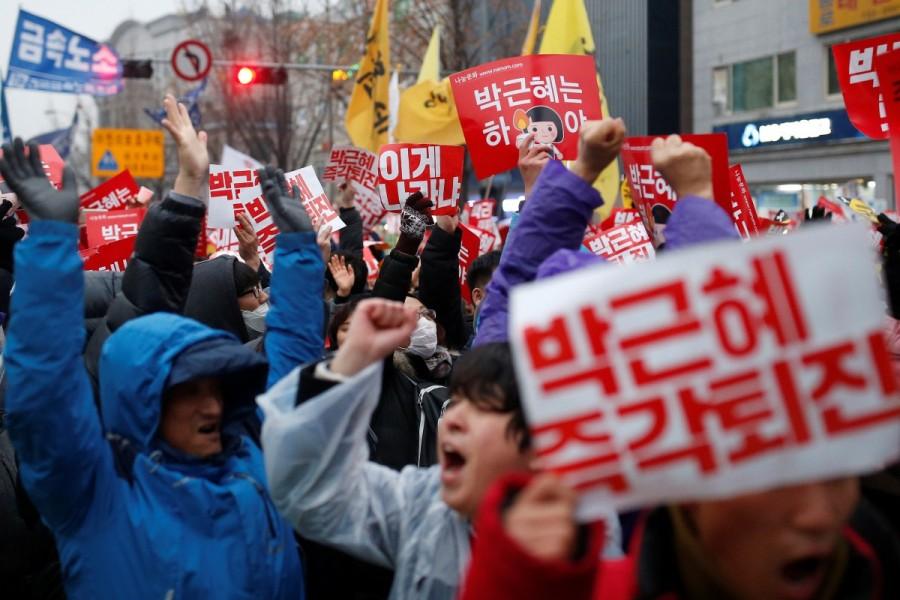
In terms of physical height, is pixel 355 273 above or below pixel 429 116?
below

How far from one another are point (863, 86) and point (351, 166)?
4597 mm

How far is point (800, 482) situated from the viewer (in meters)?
1.48

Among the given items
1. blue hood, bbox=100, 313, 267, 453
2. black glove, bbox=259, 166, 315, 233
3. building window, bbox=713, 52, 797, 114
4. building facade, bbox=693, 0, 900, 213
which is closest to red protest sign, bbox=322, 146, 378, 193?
black glove, bbox=259, 166, 315, 233

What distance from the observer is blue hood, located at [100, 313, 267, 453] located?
99.4 inches

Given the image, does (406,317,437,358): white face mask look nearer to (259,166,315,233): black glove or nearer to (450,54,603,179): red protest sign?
(259,166,315,233): black glove

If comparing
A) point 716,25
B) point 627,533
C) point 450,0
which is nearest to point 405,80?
point 450,0

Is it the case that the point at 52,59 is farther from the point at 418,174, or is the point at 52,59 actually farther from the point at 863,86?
the point at 863,86

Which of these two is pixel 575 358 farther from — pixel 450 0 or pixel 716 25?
pixel 716 25

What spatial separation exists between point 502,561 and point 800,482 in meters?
0.42

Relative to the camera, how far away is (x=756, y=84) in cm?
2673

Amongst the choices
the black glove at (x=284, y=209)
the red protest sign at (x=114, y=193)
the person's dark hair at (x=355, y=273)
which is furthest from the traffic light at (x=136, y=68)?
the black glove at (x=284, y=209)

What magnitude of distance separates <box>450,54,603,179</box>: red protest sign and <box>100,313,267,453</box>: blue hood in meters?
3.04

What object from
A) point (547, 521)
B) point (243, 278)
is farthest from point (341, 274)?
point (547, 521)

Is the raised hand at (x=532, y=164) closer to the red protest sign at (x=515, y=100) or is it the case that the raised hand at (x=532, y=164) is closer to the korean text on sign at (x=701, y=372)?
the red protest sign at (x=515, y=100)
